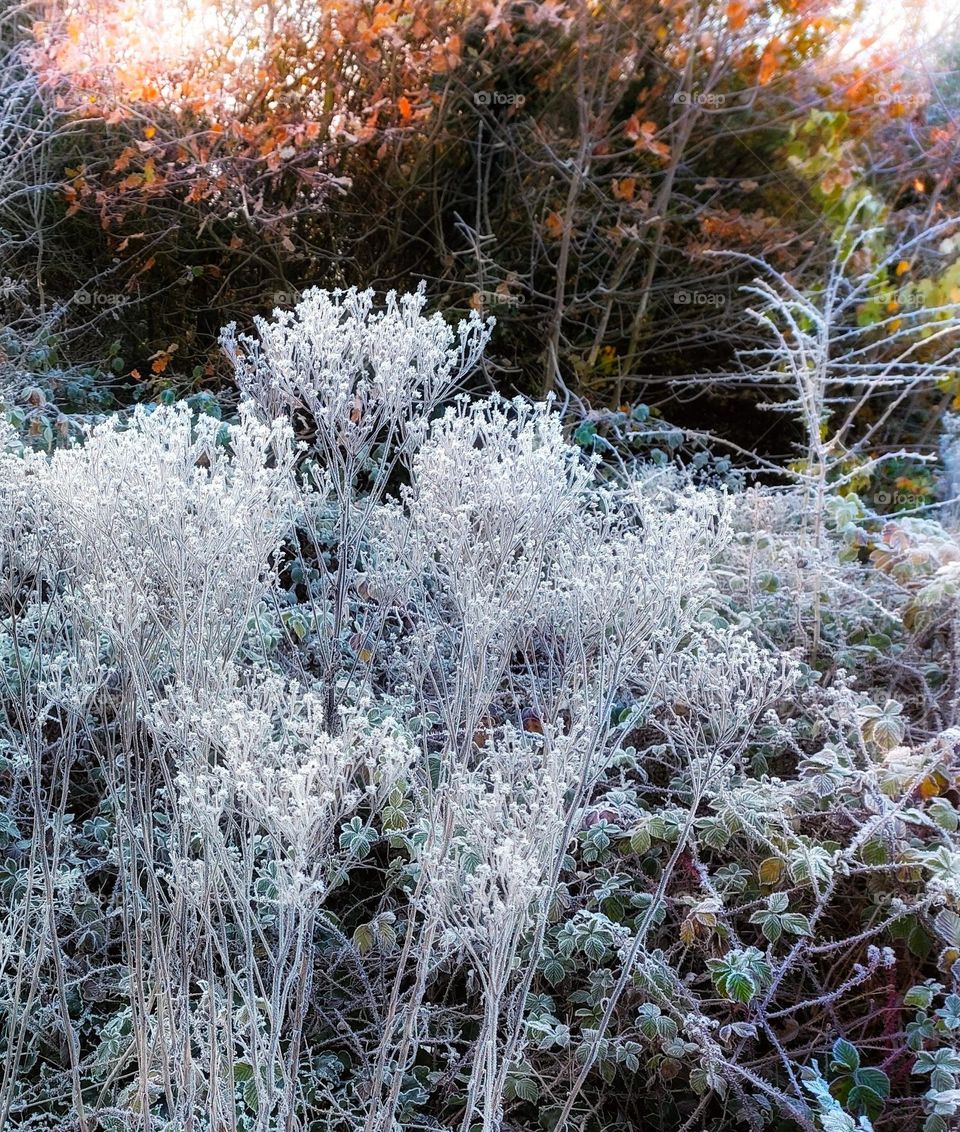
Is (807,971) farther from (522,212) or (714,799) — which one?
(522,212)

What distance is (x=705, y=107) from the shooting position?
3641 millimetres

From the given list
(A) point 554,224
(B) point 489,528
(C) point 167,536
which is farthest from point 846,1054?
(A) point 554,224

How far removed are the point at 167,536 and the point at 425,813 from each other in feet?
2.07

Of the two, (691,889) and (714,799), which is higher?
(714,799)

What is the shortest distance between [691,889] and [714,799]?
0.19 meters

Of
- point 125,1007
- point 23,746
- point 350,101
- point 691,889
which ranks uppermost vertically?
point 350,101

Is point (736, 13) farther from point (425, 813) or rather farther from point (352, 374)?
point (425, 813)

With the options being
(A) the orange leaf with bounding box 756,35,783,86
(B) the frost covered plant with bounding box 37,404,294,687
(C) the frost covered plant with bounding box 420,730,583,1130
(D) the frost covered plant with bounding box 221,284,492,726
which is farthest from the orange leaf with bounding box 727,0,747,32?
(C) the frost covered plant with bounding box 420,730,583,1130

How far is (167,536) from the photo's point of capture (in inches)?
47.2

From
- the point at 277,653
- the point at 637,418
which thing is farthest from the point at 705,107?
the point at 277,653

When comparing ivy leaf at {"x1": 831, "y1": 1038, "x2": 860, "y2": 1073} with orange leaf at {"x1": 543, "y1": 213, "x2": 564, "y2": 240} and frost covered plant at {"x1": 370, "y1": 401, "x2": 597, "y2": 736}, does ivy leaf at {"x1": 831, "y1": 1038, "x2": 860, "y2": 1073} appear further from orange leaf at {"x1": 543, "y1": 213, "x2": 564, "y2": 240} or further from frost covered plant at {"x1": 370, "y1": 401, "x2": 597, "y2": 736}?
orange leaf at {"x1": 543, "y1": 213, "x2": 564, "y2": 240}

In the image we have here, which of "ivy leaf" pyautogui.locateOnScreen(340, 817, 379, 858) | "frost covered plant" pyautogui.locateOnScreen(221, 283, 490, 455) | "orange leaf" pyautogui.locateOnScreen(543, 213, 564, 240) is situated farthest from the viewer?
"orange leaf" pyautogui.locateOnScreen(543, 213, 564, 240)

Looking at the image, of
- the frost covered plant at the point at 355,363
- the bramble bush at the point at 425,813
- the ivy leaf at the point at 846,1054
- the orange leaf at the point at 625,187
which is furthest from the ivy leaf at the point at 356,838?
the orange leaf at the point at 625,187

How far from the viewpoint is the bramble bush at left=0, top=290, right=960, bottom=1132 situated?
1.16 m
